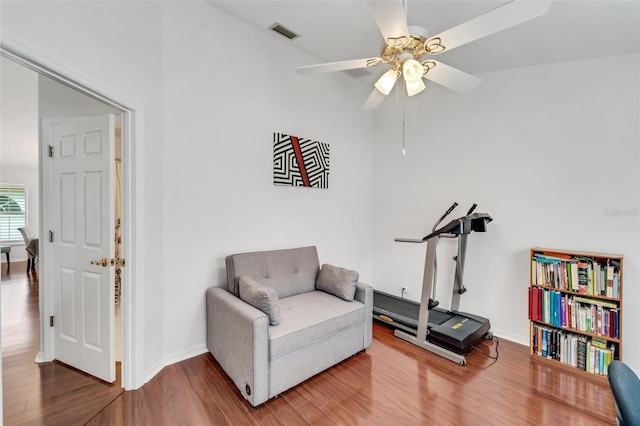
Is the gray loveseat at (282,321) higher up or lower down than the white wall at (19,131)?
lower down

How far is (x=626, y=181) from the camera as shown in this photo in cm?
237

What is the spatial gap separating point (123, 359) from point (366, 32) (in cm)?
356

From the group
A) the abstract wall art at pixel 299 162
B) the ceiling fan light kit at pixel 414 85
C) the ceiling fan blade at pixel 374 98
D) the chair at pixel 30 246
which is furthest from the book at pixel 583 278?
the chair at pixel 30 246

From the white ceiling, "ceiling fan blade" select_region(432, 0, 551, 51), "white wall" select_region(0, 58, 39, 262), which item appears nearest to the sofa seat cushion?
"ceiling fan blade" select_region(432, 0, 551, 51)

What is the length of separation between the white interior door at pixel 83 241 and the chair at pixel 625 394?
2.89 meters

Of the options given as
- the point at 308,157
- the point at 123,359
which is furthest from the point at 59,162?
the point at 308,157

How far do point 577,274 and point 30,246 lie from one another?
28.9 feet

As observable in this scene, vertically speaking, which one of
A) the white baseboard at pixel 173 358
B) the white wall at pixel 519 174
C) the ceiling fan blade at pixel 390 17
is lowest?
the white baseboard at pixel 173 358

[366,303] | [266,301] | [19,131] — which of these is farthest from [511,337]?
[19,131]

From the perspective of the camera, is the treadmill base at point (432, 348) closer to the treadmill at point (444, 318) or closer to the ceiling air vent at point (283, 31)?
the treadmill at point (444, 318)

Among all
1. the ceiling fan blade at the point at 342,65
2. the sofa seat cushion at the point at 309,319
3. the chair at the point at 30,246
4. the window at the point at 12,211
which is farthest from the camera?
the window at the point at 12,211

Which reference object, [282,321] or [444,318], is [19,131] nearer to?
[282,321]

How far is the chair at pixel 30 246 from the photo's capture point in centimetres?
560

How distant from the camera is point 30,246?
5.64m
